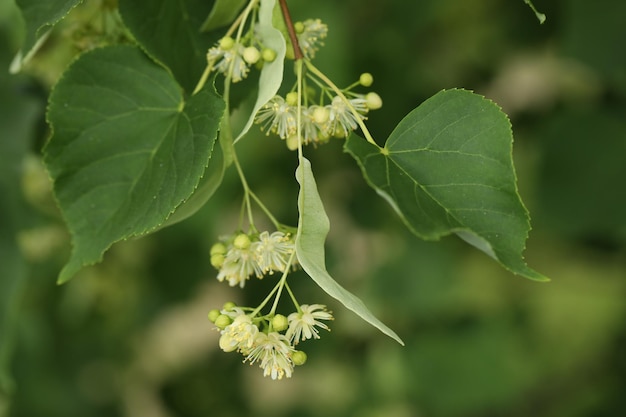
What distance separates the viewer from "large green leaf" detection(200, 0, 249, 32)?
2.52ft

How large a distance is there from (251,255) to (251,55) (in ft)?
0.58

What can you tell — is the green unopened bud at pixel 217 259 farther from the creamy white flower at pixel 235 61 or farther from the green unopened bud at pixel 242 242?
the creamy white flower at pixel 235 61

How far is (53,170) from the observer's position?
76 centimetres

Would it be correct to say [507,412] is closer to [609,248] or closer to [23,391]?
[609,248]

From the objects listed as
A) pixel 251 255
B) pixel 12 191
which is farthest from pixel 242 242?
pixel 12 191

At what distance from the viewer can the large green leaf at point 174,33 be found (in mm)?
781

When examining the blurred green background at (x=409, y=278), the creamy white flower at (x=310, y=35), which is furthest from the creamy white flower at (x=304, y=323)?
the blurred green background at (x=409, y=278)

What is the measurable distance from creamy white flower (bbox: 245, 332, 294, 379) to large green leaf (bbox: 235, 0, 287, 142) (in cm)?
18

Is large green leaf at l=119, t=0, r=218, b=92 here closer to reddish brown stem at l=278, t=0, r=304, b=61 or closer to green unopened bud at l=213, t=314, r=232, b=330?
reddish brown stem at l=278, t=0, r=304, b=61

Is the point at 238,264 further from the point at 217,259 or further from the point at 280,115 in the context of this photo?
the point at 280,115

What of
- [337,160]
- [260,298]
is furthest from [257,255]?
[337,160]

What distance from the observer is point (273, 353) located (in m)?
0.67

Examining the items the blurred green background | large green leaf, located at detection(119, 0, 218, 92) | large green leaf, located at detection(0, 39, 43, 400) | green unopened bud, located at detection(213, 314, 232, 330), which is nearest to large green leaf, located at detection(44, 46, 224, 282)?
large green leaf, located at detection(119, 0, 218, 92)

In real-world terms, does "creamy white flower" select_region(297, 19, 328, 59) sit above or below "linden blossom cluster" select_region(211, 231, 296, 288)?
above
